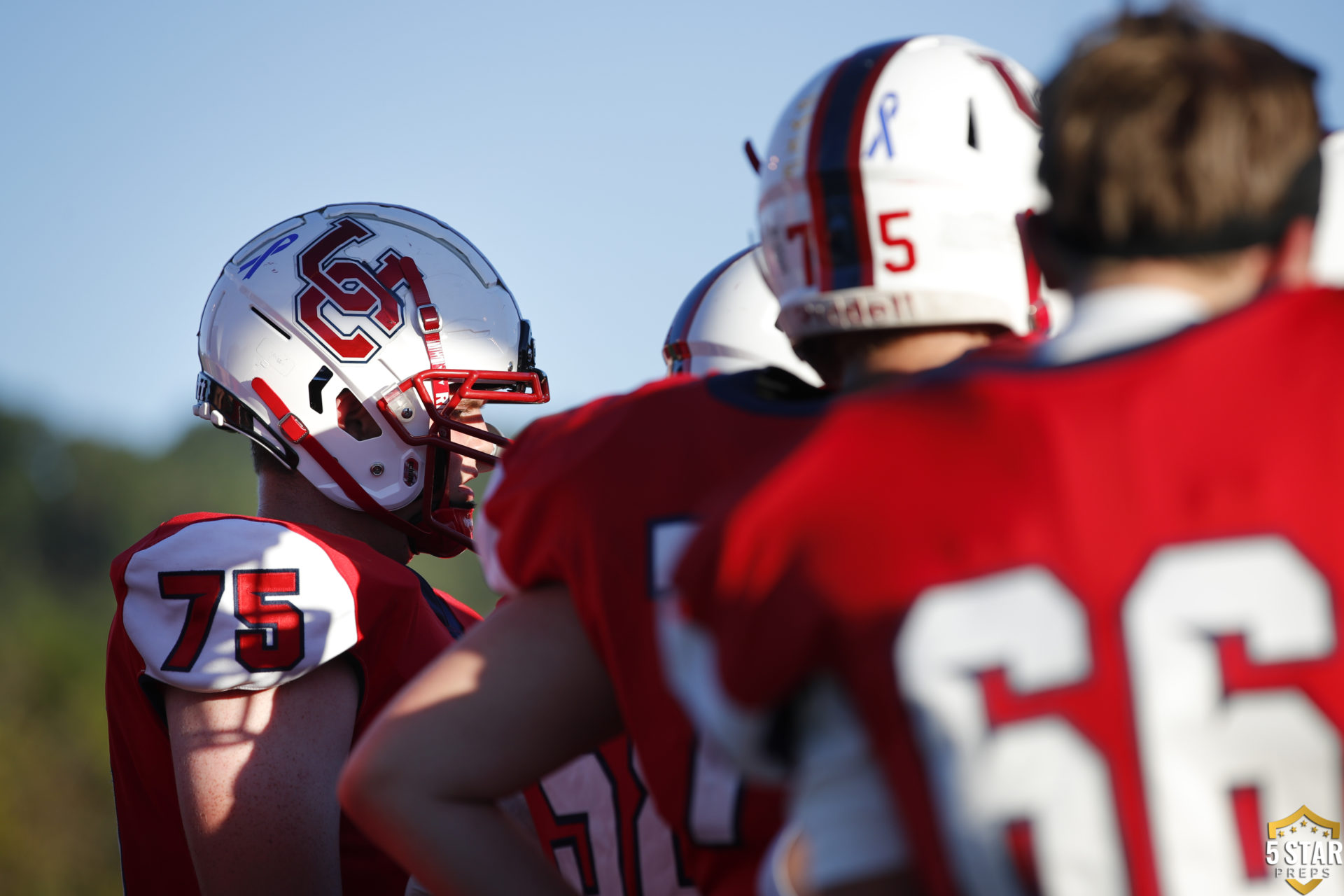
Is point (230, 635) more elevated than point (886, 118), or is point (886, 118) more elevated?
point (886, 118)

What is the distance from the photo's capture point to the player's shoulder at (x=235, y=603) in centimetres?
227

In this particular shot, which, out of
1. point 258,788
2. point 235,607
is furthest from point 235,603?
point 258,788

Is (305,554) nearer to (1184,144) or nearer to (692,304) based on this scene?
(692,304)

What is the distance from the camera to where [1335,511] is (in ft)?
3.18

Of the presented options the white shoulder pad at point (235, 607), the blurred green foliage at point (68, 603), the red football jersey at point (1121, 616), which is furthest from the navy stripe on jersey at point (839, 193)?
the blurred green foliage at point (68, 603)

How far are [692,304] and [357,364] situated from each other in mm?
770

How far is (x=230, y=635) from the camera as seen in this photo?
228 centimetres

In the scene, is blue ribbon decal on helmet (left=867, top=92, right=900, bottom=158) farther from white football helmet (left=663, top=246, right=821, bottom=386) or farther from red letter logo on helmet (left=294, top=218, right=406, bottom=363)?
red letter logo on helmet (left=294, top=218, right=406, bottom=363)

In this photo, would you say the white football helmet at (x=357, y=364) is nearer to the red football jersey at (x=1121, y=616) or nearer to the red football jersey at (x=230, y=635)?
the red football jersey at (x=230, y=635)

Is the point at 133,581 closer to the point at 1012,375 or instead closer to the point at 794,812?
the point at 794,812

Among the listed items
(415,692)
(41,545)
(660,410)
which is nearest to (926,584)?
(660,410)

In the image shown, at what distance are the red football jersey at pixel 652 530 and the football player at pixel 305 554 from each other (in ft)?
2.99

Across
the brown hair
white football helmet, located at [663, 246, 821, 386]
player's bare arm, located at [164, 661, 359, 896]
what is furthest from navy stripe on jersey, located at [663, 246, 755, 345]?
the brown hair

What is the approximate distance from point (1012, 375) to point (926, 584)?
0.17 m
